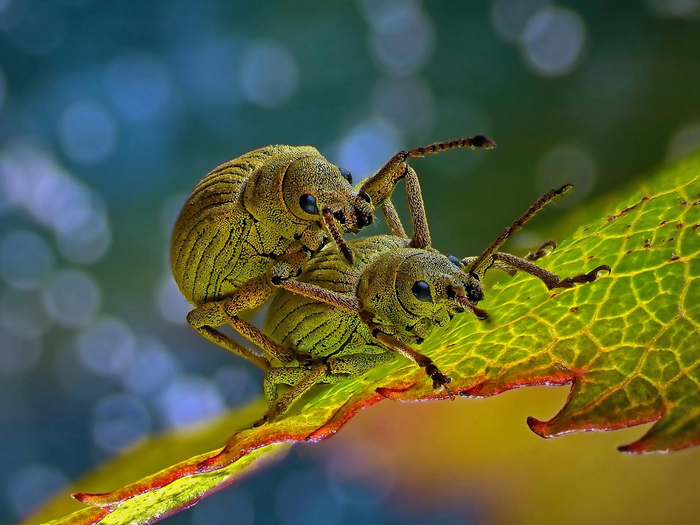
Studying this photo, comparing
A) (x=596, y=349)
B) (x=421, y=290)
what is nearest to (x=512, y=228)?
(x=421, y=290)

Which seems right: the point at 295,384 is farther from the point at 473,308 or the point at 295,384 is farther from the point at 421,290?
the point at 473,308

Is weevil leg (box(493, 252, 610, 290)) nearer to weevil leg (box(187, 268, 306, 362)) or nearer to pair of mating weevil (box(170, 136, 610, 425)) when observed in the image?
pair of mating weevil (box(170, 136, 610, 425))

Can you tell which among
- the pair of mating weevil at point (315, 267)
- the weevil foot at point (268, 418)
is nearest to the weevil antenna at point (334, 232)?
the pair of mating weevil at point (315, 267)

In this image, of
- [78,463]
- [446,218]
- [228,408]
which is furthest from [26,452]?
[446,218]

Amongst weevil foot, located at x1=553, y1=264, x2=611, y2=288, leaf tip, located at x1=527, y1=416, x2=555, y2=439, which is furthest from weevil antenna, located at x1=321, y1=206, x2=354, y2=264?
leaf tip, located at x1=527, y1=416, x2=555, y2=439

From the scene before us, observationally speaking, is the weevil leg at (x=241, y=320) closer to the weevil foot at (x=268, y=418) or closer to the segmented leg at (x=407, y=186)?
the weevil foot at (x=268, y=418)

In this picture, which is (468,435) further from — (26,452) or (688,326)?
(26,452)
